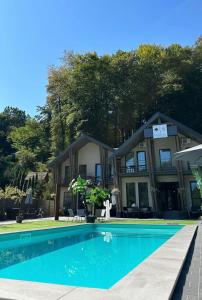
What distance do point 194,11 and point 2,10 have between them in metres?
8.52

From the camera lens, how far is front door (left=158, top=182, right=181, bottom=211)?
22961 millimetres

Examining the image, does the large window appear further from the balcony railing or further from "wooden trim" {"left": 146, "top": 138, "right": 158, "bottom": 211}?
"wooden trim" {"left": 146, "top": 138, "right": 158, "bottom": 211}

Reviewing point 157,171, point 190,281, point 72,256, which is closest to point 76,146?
point 157,171

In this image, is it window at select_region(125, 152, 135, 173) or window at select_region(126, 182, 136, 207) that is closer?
window at select_region(126, 182, 136, 207)

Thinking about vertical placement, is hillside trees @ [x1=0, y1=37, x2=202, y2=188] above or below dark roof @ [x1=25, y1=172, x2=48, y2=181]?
above

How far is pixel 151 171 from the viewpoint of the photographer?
73.5 ft

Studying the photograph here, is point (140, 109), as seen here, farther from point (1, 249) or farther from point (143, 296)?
point (143, 296)

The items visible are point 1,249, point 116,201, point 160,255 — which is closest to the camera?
point 160,255

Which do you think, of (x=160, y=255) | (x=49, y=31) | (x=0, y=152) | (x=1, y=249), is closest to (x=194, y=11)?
(x=49, y=31)

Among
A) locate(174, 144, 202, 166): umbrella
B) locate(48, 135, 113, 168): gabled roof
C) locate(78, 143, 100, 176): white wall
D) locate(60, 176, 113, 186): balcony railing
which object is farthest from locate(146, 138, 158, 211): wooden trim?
locate(174, 144, 202, 166): umbrella

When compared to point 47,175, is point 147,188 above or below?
below

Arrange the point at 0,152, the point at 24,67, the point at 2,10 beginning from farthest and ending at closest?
1. the point at 0,152
2. the point at 24,67
3. the point at 2,10

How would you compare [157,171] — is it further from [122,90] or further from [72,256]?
[72,256]

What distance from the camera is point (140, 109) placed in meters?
32.6
